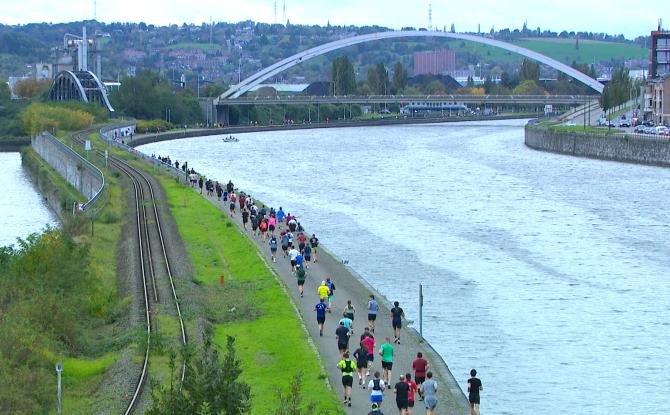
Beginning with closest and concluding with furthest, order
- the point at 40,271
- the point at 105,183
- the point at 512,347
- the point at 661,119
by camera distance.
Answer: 1. the point at 512,347
2. the point at 40,271
3. the point at 105,183
4. the point at 661,119

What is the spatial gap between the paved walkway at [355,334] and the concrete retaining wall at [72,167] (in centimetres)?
2092

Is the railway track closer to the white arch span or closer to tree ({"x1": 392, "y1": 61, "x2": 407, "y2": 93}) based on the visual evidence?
the white arch span

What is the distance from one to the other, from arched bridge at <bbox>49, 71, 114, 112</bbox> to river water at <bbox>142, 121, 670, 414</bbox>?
139 ft

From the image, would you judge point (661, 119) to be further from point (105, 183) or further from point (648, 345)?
point (648, 345)

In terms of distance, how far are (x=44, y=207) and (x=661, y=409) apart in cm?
4084

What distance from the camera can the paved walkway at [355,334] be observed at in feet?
64.0

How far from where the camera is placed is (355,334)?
76.4 feet

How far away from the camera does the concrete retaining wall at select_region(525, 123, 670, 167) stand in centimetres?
7138

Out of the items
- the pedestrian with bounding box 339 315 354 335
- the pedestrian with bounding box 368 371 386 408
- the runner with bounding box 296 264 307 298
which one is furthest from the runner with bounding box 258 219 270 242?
the pedestrian with bounding box 368 371 386 408

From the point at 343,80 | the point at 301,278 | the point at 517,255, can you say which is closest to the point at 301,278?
the point at 301,278

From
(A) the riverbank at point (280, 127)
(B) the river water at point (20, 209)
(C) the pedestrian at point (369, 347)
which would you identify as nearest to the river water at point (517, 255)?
(C) the pedestrian at point (369, 347)

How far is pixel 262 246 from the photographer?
34625mm

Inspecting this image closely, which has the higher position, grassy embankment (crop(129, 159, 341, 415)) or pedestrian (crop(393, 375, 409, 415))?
pedestrian (crop(393, 375, 409, 415))

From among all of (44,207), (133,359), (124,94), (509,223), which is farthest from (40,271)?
(124,94)
